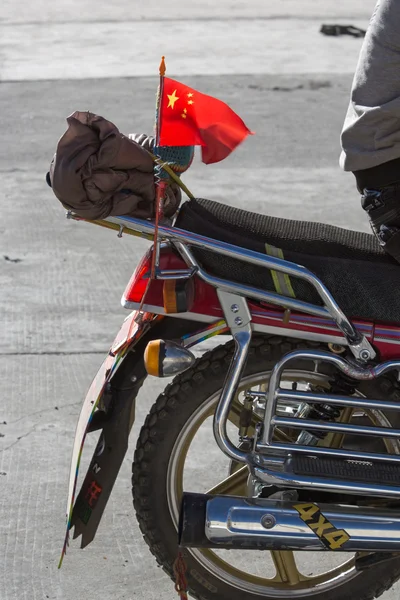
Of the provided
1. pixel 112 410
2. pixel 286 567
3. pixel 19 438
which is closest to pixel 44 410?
pixel 19 438

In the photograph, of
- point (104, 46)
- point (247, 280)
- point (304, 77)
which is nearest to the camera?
point (247, 280)

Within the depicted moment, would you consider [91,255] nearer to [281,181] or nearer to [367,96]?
[281,181]

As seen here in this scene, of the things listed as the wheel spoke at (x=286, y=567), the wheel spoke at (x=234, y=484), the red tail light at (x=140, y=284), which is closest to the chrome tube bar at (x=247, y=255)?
the red tail light at (x=140, y=284)

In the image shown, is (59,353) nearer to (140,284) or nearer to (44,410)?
(44,410)

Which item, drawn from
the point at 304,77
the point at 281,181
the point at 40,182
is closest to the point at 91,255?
the point at 40,182

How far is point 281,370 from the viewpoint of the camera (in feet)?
8.30

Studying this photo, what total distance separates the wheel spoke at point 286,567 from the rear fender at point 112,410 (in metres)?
0.50

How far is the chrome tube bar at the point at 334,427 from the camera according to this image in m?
2.50

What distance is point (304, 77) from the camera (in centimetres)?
922

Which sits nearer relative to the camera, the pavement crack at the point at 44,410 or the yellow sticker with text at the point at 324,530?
the yellow sticker with text at the point at 324,530

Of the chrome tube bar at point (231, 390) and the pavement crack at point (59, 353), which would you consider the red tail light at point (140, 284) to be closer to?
the chrome tube bar at point (231, 390)

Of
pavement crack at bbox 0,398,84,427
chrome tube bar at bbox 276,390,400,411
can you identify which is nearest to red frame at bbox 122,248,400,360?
chrome tube bar at bbox 276,390,400,411

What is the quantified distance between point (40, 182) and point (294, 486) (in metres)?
4.48

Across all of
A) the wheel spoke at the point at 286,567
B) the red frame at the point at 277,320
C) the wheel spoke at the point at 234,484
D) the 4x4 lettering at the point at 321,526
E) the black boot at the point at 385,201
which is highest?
the black boot at the point at 385,201
